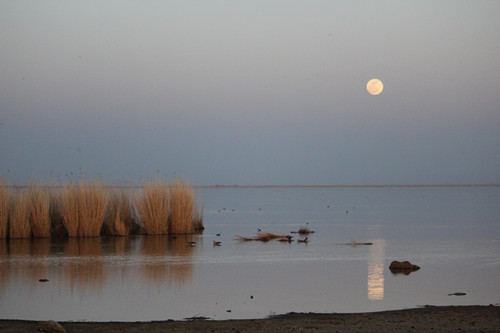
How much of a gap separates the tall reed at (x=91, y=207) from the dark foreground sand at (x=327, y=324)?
11962mm

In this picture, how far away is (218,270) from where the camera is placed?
1400cm

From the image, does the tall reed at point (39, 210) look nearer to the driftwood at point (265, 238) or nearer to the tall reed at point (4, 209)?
the tall reed at point (4, 209)

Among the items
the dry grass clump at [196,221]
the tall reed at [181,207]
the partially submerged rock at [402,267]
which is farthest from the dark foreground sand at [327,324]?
the dry grass clump at [196,221]

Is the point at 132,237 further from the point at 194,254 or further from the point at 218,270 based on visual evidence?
the point at 218,270

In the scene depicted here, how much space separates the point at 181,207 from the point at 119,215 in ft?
6.59

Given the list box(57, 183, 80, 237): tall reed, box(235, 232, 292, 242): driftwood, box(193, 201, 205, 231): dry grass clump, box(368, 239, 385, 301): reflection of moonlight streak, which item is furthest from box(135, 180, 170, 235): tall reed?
box(368, 239, 385, 301): reflection of moonlight streak

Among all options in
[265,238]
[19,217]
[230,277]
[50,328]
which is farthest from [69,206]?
[50,328]

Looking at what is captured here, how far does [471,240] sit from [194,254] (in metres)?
9.10

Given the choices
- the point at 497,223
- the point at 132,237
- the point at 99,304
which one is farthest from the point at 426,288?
the point at 497,223

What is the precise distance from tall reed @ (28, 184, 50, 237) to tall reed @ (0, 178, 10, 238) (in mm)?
640

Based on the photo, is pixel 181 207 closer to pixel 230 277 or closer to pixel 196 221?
pixel 196 221

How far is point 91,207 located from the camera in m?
20.6

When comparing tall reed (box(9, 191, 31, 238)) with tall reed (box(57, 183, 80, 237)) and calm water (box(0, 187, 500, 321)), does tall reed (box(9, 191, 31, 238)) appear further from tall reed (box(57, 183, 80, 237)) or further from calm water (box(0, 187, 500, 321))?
tall reed (box(57, 183, 80, 237))

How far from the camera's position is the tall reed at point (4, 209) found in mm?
19391
